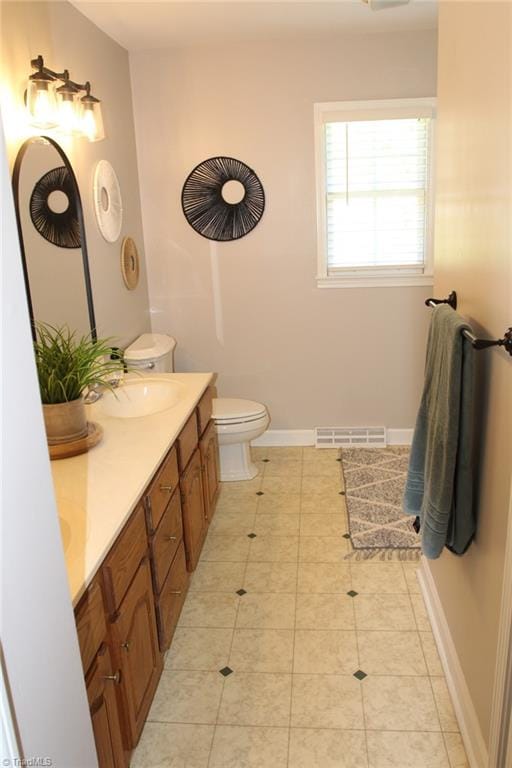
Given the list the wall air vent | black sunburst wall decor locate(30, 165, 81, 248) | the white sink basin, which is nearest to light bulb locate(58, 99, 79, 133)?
black sunburst wall decor locate(30, 165, 81, 248)

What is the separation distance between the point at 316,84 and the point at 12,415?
3.37 meters

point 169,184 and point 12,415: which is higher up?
point 169,184

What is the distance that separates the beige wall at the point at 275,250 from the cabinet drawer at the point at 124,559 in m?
2.24

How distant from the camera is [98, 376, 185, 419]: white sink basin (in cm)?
270

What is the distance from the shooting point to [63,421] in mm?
2057

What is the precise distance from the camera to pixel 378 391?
13.4ft

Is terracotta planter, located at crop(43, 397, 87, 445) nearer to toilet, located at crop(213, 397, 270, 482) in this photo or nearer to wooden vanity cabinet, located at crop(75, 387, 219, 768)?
wooden vanity cabinet, located at crop(75, 387, 219, 768)

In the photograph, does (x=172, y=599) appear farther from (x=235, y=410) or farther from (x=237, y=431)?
(x=235, y=410)

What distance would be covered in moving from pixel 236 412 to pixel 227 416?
0.07 m

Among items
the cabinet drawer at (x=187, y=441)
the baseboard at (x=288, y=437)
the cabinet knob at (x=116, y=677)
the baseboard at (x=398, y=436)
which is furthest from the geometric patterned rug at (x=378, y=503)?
the cabinet knob at (x=116, y=677)

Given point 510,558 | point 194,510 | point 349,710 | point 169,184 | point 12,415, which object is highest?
point 169,184

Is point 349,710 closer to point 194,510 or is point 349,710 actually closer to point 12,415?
point 194,510

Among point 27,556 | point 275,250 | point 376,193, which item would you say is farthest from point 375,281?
point 27,556

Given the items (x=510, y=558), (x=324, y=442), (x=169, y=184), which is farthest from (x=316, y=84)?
(x=510, y=558)
